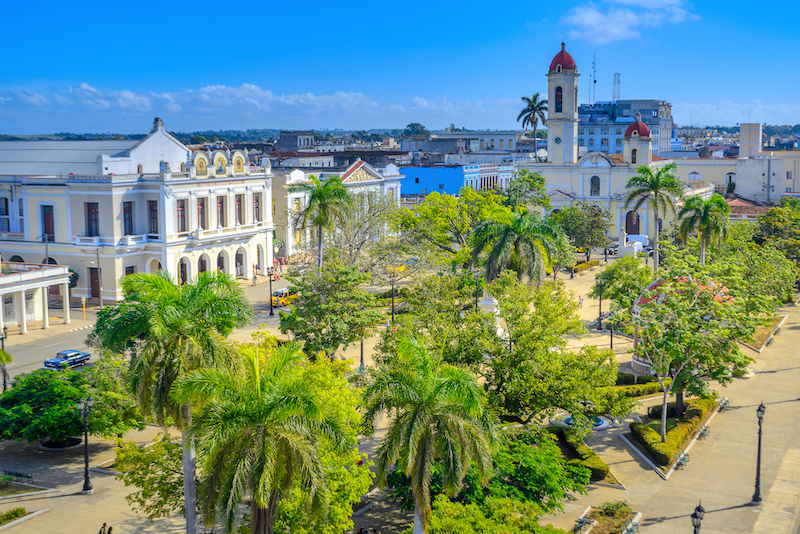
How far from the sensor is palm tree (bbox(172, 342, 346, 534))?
17969 millimetres

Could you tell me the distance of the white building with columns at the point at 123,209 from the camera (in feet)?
195

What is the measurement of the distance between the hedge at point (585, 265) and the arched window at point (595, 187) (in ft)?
53.9

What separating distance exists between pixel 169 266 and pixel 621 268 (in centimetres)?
3202

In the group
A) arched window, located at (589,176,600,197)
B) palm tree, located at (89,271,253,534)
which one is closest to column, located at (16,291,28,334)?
palm tree, located at (89,271,253,534)

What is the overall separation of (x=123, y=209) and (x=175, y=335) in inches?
1645

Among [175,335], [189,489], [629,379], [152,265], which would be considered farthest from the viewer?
[152,265]

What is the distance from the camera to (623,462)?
31109mm

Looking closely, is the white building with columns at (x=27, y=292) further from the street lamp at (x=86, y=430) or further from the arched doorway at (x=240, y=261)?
the street lamp at (x=86, y=430)

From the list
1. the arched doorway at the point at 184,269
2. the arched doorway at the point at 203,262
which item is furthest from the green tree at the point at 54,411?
the arched doorway at the point at 203,262

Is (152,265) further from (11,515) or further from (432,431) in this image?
(432,431)

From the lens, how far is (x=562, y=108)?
94312mm

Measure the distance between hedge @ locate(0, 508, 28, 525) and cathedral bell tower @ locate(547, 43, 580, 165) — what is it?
7857 cm

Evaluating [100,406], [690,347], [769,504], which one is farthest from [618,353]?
[100,406]

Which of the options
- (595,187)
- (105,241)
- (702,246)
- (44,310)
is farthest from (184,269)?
(595,187)
